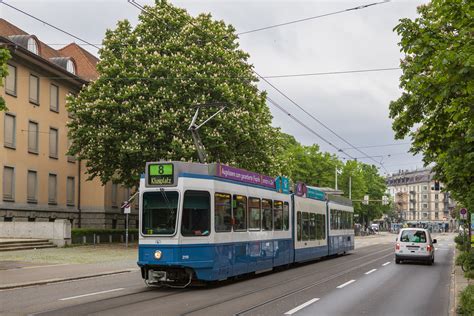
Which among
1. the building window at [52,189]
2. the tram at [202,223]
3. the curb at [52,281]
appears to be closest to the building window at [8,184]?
the building window at [52,189]

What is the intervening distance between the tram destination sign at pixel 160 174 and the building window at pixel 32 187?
28481 millimetres

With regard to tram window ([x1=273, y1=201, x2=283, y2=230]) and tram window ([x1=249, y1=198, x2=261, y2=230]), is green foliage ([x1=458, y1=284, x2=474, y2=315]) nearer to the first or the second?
tram window ([x1=249, y1=198, x2=261, y2=230])

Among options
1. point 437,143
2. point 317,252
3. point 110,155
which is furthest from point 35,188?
point 437,143

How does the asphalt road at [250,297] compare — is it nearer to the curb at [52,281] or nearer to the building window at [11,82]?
the curb at [52,281]

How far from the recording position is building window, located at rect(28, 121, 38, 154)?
42.3m

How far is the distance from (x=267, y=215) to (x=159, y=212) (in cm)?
524

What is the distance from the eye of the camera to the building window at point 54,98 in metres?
45.1

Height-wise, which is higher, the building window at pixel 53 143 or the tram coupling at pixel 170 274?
the building window at pixel 53 143

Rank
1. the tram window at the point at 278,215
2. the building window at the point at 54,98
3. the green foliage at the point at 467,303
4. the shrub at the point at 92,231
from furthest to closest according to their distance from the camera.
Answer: the building window at the point at 54,98 < the shrub at the point at 92,231 < the tram window at the point at 278,215 < the green foliage at the point at 467,303

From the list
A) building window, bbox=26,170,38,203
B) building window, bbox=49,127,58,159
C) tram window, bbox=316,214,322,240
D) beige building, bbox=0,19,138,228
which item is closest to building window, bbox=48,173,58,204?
beige building, bbox=0,19,138,228

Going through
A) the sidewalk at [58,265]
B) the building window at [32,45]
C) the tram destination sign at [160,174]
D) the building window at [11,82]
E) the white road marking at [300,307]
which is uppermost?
the building window at [32,45]

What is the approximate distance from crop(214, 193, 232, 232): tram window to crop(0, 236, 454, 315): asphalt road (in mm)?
1604

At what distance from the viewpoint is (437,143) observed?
52.5ft

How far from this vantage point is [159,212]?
51.4 feet
